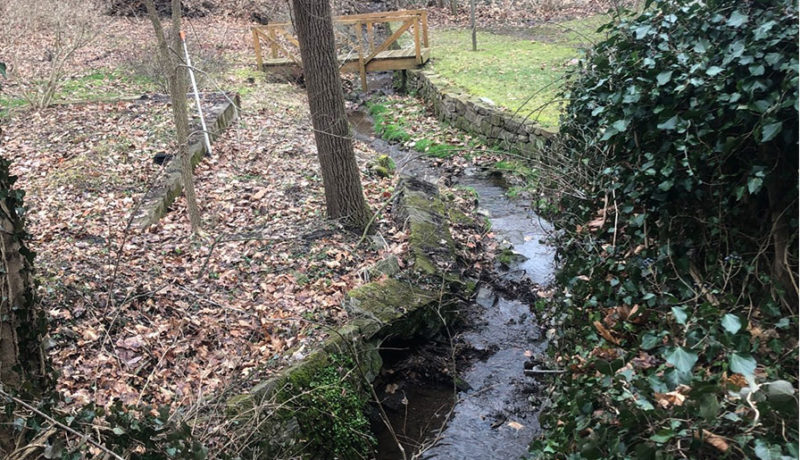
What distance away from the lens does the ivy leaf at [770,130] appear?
256 cm

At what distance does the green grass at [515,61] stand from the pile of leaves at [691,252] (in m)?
5.19

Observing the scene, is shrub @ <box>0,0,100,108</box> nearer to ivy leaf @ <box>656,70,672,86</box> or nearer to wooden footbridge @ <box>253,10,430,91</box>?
wooden footbridge @ <box>253,10,430,91</box>

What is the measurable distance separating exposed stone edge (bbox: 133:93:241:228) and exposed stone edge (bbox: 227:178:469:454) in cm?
220

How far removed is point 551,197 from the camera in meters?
5.68

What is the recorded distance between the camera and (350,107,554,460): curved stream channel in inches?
167

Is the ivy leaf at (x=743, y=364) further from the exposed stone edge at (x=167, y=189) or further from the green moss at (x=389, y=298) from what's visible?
the exposed stone edge at (x=167, y=189)

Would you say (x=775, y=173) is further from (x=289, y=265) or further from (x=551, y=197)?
(x=289, y=265)

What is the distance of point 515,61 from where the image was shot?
12.9 metres

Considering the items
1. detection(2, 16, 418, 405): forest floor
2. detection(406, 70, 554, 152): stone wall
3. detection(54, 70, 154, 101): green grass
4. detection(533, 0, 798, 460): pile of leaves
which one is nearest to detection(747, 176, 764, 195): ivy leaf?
detection(533, 0, 798, 460): pile of leaves

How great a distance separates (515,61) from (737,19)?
10364 millimetres

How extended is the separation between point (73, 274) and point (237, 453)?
2657 millimetres

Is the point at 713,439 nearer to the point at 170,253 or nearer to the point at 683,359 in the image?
the point at 683,359

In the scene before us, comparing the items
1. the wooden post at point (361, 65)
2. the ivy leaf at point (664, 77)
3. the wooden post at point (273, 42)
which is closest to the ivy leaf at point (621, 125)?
the ivy leaf at point (664, 77)

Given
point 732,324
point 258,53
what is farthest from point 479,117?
point 732,324
